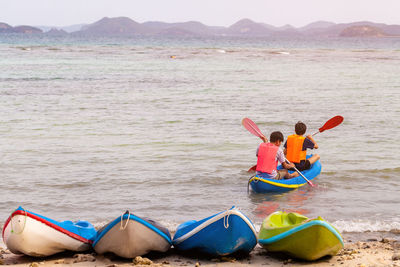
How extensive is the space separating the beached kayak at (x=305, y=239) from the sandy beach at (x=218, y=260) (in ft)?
0.37

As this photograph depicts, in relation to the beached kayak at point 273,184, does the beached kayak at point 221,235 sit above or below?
above

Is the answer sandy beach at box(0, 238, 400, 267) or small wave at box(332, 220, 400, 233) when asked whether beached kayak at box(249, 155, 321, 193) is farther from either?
sandy beach at box(0, 238, 400, 267)

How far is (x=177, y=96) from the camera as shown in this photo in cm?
2059

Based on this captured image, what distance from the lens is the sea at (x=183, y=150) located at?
26.9ft

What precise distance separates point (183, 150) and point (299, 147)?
3020 mm

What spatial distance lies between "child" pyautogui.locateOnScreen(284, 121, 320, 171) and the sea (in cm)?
41

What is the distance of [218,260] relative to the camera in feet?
18.9

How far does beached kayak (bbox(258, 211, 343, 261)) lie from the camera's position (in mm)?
5379

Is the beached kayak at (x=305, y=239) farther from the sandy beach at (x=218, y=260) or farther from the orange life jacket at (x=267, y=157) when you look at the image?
the orange life jacket at (x=267, y=157)

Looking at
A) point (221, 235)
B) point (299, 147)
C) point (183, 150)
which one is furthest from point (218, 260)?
point (183, 150)

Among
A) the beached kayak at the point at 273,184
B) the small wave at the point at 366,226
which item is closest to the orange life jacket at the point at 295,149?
the beached kayak at the point at 273,184

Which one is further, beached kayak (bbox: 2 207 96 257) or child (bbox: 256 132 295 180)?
child (bbox: 256 132 295 180)

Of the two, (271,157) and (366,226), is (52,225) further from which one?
(271,157)

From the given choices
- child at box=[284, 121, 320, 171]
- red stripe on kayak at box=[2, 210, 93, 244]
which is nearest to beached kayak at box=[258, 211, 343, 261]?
red stripe on kayak at box=[2, 210, 93, 244]
